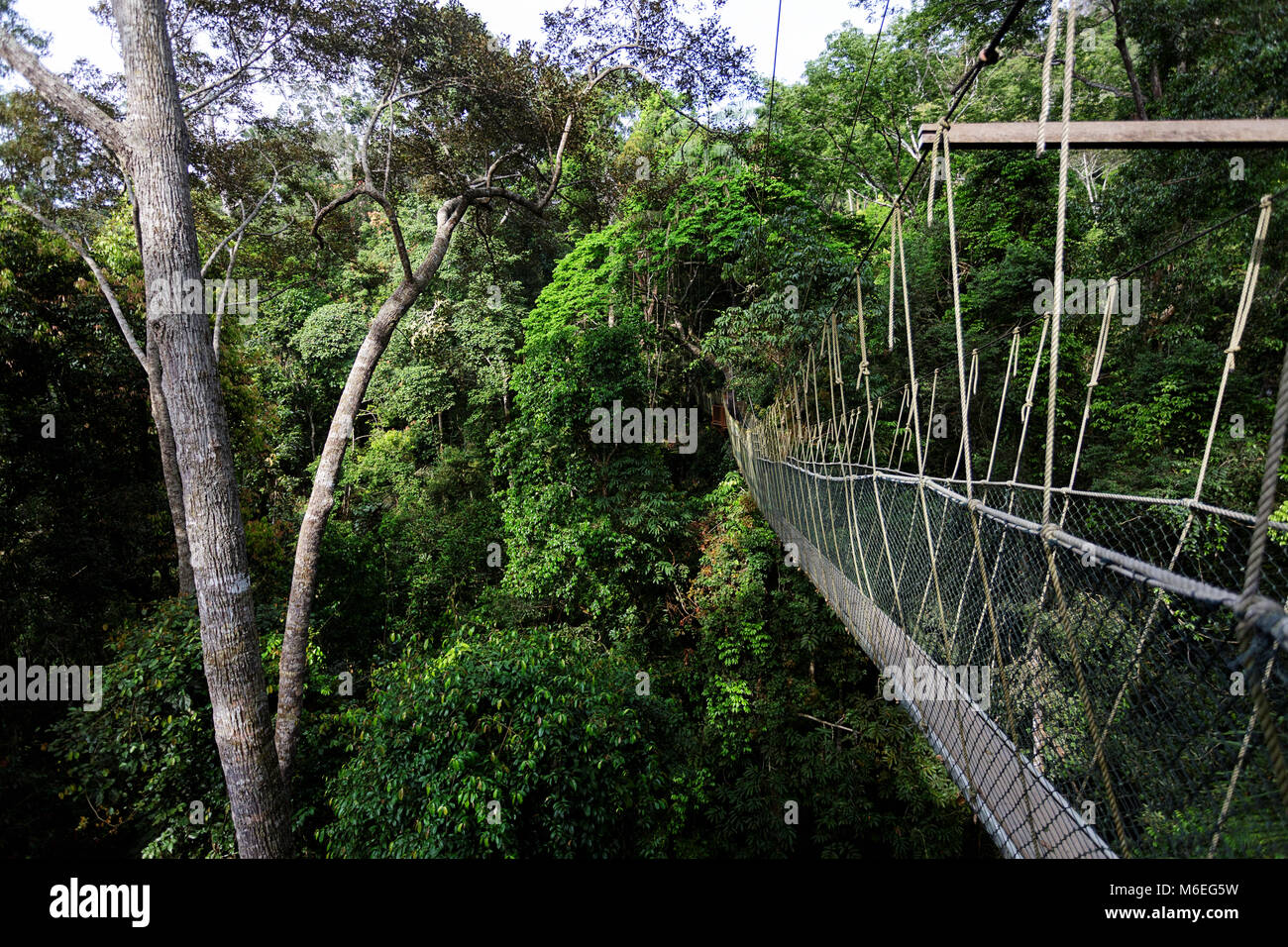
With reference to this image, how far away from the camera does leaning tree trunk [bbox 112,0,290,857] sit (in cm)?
233

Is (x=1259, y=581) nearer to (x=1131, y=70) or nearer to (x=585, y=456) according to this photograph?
(x=585, y=456)

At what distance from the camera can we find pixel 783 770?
16.2 ft

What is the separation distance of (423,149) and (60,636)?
4.17m

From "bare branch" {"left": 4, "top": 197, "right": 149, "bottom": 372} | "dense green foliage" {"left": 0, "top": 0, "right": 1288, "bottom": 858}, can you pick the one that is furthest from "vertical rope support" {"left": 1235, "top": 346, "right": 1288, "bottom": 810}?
"bare branch" {"left": 4, "top": 197, "right": 149, "bottom": 372}

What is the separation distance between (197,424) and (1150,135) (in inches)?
128

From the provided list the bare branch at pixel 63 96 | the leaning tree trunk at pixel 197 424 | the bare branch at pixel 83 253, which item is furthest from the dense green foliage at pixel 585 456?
the bare branch at pixel 63 96

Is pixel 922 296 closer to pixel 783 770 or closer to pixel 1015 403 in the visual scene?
pixel 1015 403

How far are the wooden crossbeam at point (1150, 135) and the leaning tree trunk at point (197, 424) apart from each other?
105 inches

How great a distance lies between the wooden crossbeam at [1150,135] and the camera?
59.5 inches

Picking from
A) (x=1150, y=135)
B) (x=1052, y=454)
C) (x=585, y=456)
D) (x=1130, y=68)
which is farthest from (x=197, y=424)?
(x=1130, y=68)

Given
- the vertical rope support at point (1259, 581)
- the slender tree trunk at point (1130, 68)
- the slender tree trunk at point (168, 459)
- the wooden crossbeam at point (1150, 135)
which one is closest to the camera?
the vertical rope support at point (1259, 581)

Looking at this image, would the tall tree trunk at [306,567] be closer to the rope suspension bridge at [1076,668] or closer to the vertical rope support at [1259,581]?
the rope suspension bridge at [1076,668]

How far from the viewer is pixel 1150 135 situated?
1535 mm

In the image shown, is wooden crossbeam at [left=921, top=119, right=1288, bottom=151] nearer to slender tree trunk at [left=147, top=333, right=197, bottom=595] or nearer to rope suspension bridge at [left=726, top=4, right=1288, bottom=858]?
rope suspension bridge at [left=726, top=4, right=1288, bottom=858]
